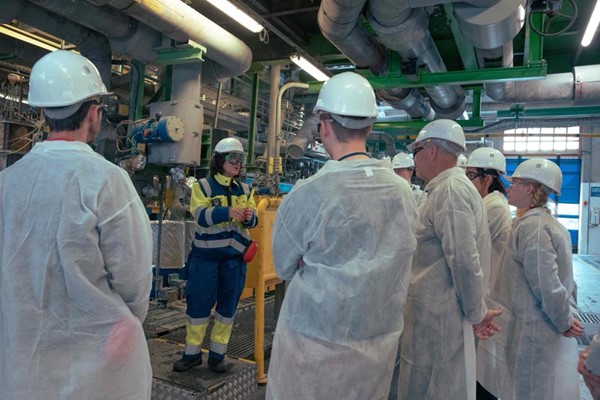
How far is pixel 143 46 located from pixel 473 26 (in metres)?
3.21

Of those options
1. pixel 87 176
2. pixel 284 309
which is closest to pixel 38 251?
pixel 87 176

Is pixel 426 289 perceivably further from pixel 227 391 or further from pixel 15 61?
pixel 15 61

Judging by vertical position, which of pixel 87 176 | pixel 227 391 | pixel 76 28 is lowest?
pixel 227 391

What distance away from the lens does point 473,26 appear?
3.41 meters

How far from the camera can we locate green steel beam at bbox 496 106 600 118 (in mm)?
6492

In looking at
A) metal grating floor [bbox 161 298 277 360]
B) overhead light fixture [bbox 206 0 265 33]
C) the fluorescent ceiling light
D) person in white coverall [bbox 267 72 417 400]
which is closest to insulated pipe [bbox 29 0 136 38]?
overhead light fixture [bbox 206 0 265 33]

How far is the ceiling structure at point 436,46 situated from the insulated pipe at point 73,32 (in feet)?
0.37

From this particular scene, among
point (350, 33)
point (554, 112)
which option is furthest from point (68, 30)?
point (554, 112)

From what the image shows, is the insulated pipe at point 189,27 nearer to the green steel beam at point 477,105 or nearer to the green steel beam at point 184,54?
the green steel beam at point 184,54

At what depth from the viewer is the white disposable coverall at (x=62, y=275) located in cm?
147

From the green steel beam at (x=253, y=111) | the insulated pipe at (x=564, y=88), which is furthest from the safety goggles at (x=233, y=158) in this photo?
the insulated pipe at (x=564, y=88)

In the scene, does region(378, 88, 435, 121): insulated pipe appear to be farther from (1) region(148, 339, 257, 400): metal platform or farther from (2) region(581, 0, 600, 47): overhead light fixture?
(1) region(148, 339, 257, 400): metal platform

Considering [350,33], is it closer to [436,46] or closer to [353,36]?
[353,36]

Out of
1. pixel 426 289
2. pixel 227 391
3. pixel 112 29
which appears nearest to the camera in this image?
pixel 426 289
